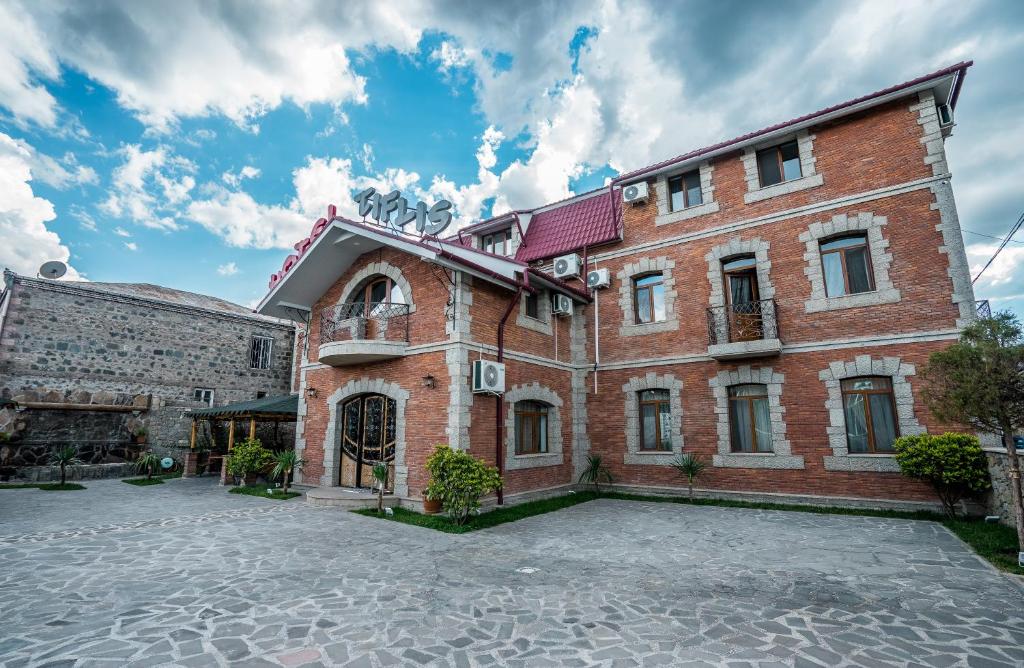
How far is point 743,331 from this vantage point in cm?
1123

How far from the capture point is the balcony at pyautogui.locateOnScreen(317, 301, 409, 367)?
10641 mm

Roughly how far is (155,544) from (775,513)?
10898 mm

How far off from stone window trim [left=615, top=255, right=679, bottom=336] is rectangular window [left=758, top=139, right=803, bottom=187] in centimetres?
302

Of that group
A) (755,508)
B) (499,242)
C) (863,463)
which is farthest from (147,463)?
(863,463)

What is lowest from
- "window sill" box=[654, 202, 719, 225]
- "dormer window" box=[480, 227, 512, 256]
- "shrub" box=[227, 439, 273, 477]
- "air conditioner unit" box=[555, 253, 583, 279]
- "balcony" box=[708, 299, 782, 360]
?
"shrub" box=[227, 439, 273, 477]

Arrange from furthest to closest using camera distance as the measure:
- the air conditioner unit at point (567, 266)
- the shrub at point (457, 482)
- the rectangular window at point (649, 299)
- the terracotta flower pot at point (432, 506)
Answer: the air conditioner unit at point (567, 266), the rectangular window at point (649, 299), the terracotta flower pot at point (432, 506), the shrub at point (457, 482)

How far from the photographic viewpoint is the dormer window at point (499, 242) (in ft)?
51.9

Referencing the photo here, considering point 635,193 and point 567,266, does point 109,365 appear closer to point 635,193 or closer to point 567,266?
point 567,266

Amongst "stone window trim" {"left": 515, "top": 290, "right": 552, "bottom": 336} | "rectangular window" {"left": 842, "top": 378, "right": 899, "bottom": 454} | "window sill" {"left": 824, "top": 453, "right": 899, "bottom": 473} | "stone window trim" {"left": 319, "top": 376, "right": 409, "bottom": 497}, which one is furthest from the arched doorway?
"rectangular window" {"left": 842, "top": 378, "right": 899, "bottom": 454}

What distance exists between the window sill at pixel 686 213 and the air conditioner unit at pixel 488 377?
249 inches

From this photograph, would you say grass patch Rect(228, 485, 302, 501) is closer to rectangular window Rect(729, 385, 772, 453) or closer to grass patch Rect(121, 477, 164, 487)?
grass patch Rect(121, 477, 164, 487)

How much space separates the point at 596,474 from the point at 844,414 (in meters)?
5.81

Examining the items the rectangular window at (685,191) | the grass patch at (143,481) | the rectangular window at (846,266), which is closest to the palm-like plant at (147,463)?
the grass patch at (143,481)

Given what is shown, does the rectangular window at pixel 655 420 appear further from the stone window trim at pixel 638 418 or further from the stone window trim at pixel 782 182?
the stone window trim at pixel 782 182
